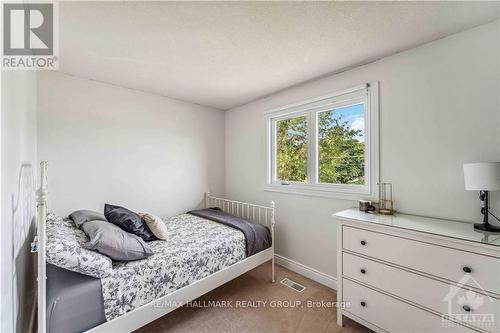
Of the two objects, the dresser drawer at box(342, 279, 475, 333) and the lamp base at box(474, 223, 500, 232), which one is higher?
the lamp base at box(474, 223, 500, 232)

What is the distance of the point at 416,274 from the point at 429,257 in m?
0.15

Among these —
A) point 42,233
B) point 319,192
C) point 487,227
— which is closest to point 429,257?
point 487,227

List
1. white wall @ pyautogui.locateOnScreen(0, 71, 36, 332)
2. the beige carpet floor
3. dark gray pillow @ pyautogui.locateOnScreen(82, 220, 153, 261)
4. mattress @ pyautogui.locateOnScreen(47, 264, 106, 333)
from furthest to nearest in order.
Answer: the beige carpet floor
dark gray pillow @ pyautogui.locateOnScreen(82, 220, 153, 261)
mattress @ pyautogui.locateOnScreen(47, 264, 106, 333)
white wall @ pyautogui.locateOnScreen(0, 71, 36, 332)

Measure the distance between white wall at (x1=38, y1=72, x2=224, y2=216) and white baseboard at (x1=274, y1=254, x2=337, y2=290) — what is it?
61.3 inches

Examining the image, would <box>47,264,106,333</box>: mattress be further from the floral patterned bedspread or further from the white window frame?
the white window frame

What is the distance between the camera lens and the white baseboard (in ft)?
7.63

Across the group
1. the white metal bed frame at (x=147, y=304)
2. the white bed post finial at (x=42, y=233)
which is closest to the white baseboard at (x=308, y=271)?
the white metal bed frame at (x=147, y=304)

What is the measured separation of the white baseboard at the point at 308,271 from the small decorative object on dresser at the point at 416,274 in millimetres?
545

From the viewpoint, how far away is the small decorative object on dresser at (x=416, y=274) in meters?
1.22

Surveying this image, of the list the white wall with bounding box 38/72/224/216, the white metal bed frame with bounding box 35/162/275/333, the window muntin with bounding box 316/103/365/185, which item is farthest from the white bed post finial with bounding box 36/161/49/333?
the window muntin with bounding box 316/103/365/185

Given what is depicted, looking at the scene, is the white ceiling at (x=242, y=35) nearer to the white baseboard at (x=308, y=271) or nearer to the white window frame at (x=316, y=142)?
the white window frame at (x=316, y=142)

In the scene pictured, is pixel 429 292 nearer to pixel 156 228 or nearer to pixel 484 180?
pixel 484 180

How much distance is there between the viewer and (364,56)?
1.96 m
